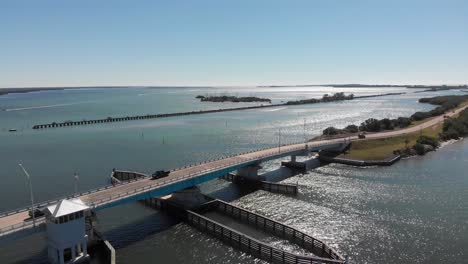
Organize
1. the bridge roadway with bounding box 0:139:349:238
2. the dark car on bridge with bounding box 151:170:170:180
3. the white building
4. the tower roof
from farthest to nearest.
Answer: the dark car on bridge with bounding box 151:170:170:180
the bridge roadway with bounding box 0:139:349:238
the white building
the tower roof

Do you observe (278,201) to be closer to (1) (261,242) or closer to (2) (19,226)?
(1) (261,242)

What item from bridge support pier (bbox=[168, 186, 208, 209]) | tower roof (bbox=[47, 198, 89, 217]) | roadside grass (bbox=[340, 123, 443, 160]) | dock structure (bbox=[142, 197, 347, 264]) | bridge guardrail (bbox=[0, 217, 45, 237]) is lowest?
dock structure (bbox=[142, 197, 347, 264])

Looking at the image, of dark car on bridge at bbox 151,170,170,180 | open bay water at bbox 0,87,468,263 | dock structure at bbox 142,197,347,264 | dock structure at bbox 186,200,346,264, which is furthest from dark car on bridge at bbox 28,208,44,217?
dock structure at bbox 186,200,346,264

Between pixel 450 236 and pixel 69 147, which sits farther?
pixel 69 147

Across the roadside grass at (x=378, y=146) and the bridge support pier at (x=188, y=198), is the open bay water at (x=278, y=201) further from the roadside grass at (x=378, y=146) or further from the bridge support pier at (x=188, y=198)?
the roadside grass at (x=378, y=146)

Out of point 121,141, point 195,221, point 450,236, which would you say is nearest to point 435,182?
point 450,236

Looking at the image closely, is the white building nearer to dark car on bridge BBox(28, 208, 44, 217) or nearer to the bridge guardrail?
the bridge guardrail

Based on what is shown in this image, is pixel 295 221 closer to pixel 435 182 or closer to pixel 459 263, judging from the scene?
pixel 459 263
